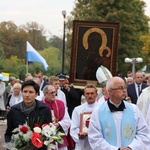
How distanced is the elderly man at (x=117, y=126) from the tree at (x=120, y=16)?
40.7 metres

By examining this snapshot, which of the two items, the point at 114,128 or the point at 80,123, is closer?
the point at 114,128

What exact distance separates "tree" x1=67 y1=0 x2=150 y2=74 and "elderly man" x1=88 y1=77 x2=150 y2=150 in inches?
1603

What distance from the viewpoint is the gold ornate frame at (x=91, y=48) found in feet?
47.5

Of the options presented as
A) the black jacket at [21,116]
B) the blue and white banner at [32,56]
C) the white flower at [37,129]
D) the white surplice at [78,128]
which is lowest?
the white surplice at [78,128]

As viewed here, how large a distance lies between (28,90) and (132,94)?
824 cm

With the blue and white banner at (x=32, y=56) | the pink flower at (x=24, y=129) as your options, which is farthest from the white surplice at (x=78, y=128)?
the blue and white banner at (x=32, y=56)

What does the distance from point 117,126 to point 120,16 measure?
41408mm

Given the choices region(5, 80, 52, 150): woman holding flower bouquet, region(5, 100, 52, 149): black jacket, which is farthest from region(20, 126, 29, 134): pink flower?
region(5, 100, 52, 149): black jacket

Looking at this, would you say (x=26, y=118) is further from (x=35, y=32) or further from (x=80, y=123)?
(x=35, y=32)

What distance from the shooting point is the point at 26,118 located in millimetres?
6336

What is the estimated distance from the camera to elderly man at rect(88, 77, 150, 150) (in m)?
6.02

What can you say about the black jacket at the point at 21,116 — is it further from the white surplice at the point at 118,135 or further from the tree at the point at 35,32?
the tree at the point at 35,32

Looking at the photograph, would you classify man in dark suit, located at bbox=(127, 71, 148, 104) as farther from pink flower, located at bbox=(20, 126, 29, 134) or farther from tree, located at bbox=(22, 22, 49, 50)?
tree, located at bbox=(22, 22, 49, 50)

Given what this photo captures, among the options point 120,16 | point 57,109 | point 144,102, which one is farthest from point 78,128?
point 120,16
